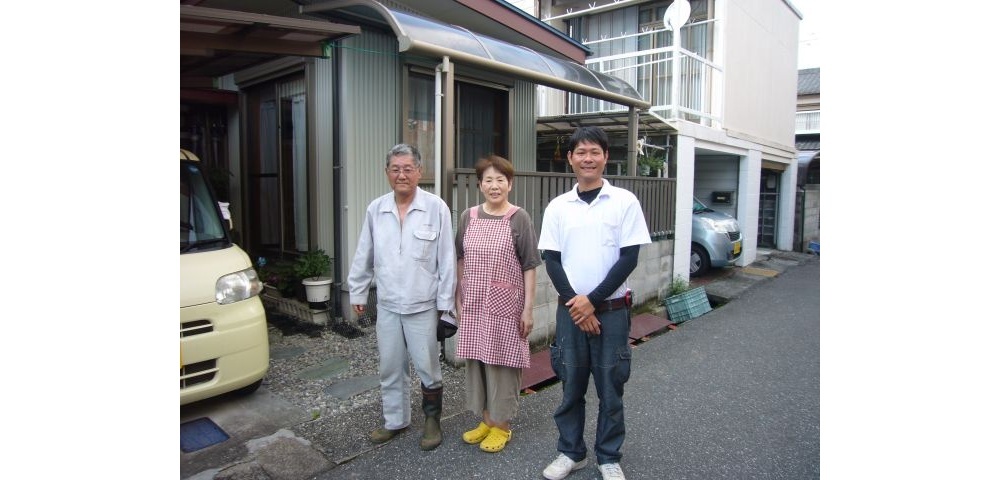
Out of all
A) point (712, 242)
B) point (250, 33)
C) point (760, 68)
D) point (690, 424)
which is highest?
point (760, 68)

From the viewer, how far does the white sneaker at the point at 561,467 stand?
3223 millimetres

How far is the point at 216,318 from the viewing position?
12.3 feet

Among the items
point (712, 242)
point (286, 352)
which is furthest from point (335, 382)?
point (712, 242)

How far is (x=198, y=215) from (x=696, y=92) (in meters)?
8.69

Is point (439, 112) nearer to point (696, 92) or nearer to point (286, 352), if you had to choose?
point (286, 352)

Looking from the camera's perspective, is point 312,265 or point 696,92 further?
point 696,92

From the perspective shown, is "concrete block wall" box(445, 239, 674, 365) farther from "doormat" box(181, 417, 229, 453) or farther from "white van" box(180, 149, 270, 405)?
"doormat" box(181, 417, 229, 453)

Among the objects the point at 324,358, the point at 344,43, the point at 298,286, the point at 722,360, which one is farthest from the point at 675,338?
the point at 344,43

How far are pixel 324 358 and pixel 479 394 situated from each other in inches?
84.5

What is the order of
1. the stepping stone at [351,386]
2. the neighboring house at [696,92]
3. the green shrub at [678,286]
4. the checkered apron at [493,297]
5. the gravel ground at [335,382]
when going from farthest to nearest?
1. the neighboring house at [696,92]
2. the green shrub at [678,286]
3. the stepping stone at [351,386]
4. the gravel ground at [335,382]
5. the checkered apron at [493,297]

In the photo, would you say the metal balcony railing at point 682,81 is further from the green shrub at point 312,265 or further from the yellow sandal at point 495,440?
the yellow sandal at point 495,440

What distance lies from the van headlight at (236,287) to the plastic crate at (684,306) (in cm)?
555

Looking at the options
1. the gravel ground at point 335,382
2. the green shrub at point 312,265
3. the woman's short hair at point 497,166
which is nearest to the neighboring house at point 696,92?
the green shrub at point 312,265

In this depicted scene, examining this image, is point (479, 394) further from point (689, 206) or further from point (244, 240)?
point (689, 206)
